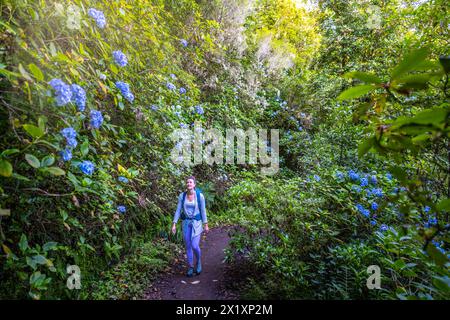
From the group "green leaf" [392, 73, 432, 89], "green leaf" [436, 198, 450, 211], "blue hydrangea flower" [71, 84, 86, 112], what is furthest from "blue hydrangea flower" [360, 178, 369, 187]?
"blue hydrangea flower" [71, 84, 86, 112]

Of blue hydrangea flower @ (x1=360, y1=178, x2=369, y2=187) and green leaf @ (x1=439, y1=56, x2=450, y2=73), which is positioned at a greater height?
green leaf @ (x1=439, y1=56, x2=450, y2=73)

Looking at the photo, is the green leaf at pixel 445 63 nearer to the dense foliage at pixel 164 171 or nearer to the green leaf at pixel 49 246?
the dense foliage at pixel 164 171

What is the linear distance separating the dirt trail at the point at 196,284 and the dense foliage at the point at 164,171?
0.72 feet

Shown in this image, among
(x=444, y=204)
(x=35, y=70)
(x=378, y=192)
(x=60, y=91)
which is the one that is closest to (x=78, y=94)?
(x=60, y=91)

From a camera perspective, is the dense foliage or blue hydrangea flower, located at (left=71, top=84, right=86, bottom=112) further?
blue hydrangea flower, located at (left=71, top=84, right=86, bottom=112)

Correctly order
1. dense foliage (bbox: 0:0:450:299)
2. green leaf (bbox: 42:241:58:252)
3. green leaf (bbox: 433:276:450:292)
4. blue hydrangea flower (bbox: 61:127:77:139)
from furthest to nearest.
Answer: green leaf (bbox: 42:241:58:252), blue hydrangea flower (bbox: 61:127:77:139), dense foliage (bbox: 0:0:450:299), green leaf (bbox: 433:276:450:292)

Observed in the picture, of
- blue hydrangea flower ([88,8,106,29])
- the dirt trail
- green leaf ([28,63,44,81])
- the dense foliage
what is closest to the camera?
the dense foliage

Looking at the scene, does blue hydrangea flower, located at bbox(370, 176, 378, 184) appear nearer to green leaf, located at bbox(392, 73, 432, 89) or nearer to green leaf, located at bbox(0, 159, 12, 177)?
green leaf, located at bbox(392, 73, 432, 89)

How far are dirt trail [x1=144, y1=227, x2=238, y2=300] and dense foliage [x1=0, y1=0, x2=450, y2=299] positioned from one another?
22 centimetres

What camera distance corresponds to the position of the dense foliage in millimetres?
1491

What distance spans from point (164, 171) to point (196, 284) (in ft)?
6.60

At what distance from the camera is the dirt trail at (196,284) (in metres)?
3.45
